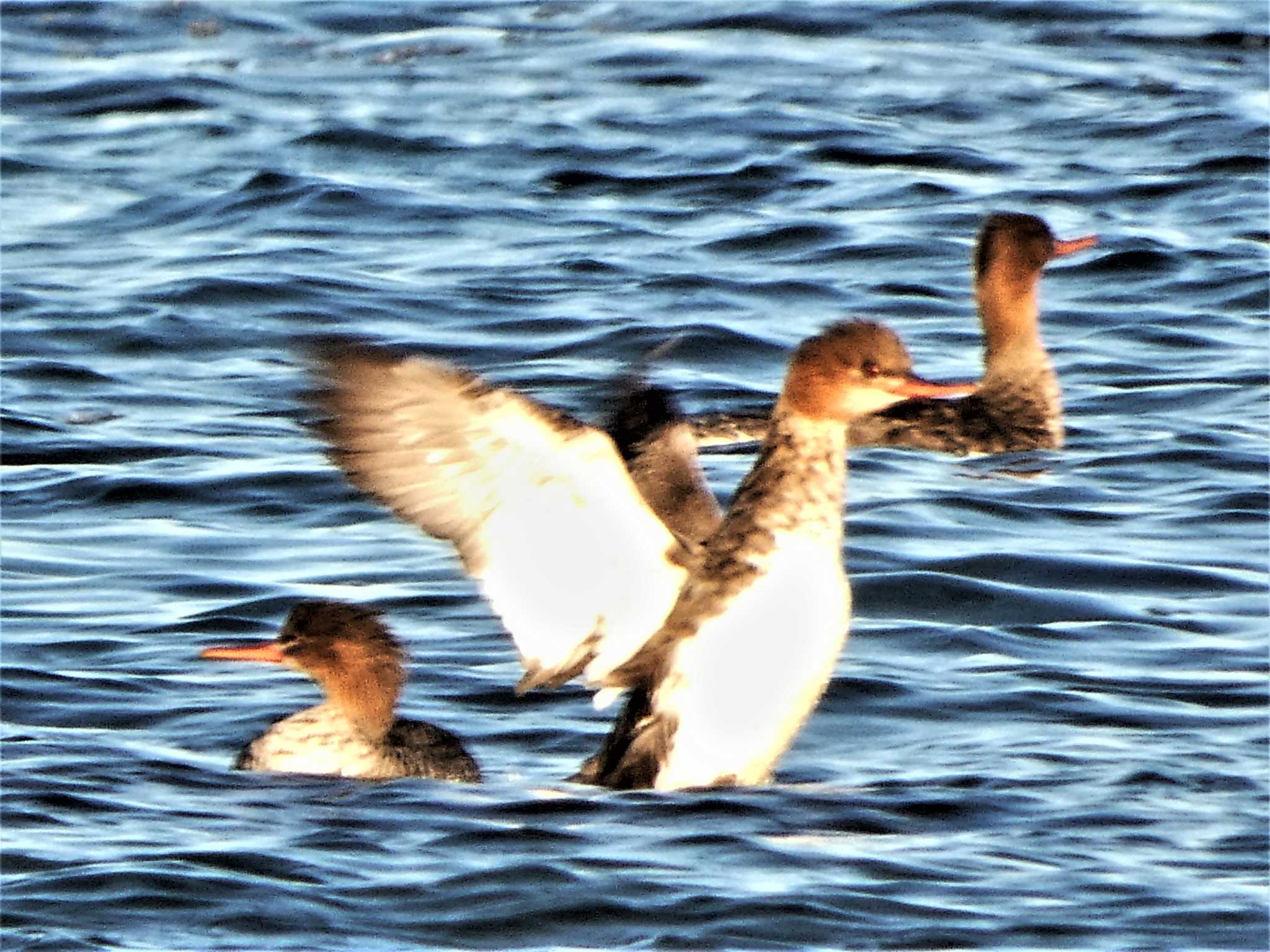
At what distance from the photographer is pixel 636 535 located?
20.0 ft

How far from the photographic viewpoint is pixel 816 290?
1267 cm

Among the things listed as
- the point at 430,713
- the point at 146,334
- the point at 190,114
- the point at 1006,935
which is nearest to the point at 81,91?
the point at 190,114

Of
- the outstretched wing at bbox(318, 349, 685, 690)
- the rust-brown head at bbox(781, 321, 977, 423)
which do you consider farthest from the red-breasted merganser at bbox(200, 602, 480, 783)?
the rust-brown head at bbox(781, 321, 977, 423)

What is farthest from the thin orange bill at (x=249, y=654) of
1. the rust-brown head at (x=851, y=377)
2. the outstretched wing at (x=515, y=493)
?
the rust-brown head at (x=851, y=377)

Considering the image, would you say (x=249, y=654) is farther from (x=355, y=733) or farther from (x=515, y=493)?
(x=515, y=493)

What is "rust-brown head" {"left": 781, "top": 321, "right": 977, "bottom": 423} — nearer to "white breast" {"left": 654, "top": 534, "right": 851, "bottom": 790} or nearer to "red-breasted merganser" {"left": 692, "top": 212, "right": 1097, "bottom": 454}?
"white breast" {"left": 654, "top": 534, "right": 851, "bottom": 790}

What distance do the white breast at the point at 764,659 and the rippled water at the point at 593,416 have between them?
207 mm

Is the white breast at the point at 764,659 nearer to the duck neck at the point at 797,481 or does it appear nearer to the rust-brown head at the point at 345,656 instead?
the duck neck at the point at 797,481

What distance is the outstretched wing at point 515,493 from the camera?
19.2ft

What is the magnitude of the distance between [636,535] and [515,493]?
29 cm

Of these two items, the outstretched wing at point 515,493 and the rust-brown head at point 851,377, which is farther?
the rust-brown head at point 851,377

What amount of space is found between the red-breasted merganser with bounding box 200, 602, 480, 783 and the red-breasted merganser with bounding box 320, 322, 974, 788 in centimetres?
47

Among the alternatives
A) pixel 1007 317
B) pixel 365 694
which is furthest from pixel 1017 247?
pixel 365 694

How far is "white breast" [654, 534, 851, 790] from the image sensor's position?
6.31 meters
